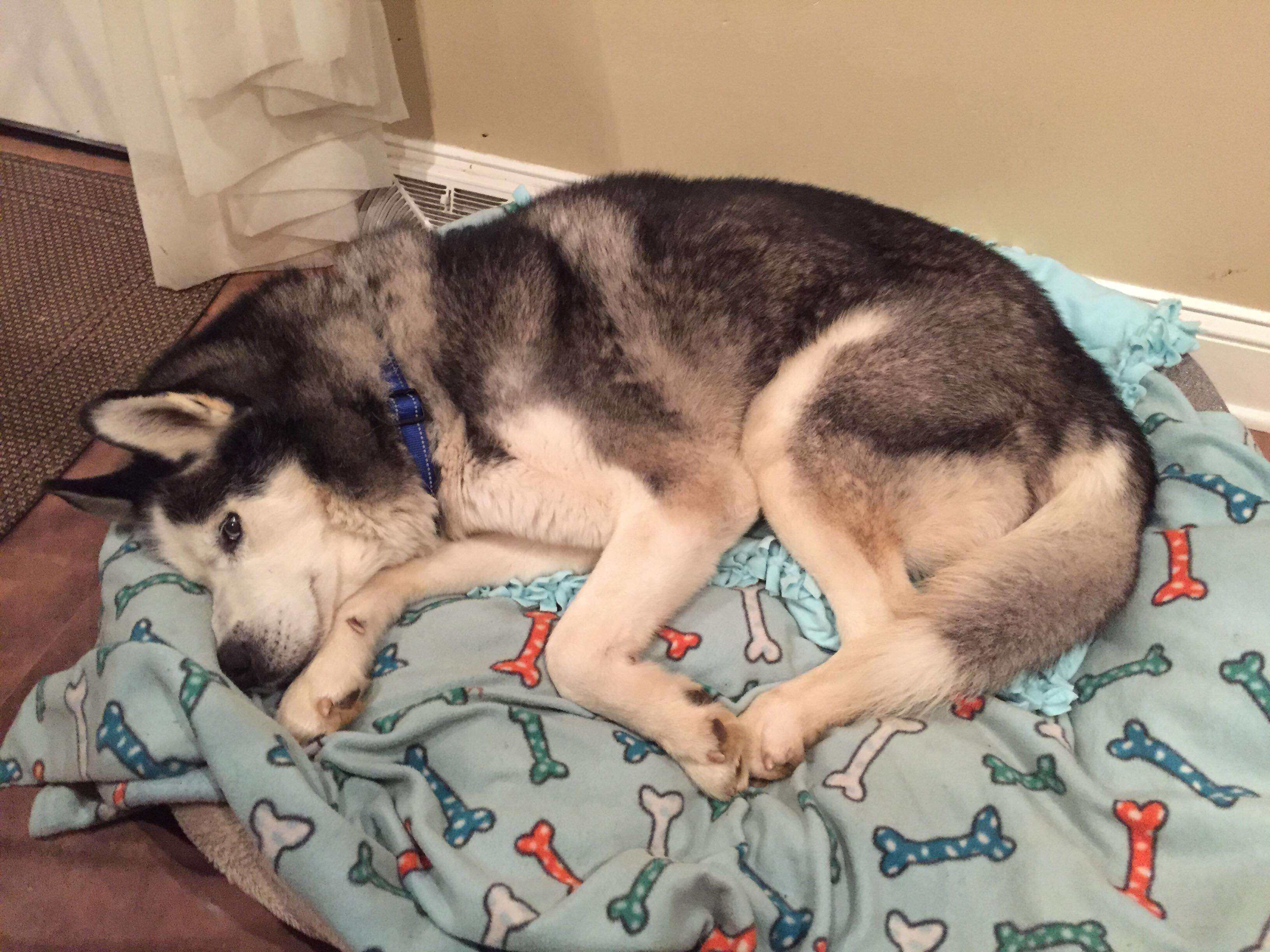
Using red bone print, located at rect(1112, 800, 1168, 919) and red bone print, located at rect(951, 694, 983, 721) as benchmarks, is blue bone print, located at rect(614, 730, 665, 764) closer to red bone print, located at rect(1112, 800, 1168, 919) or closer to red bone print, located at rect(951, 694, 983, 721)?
red bone print, located at rect(951, 694, 983, 721)

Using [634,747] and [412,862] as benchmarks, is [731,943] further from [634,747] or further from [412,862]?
[412,862]

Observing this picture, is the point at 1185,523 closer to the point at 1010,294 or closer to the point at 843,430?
the point at 1010,294

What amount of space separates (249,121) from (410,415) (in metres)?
1.66

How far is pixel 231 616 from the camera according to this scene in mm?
1831

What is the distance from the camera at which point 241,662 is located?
1.81m

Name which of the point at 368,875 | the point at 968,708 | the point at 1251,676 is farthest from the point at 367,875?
the point at 1251,676

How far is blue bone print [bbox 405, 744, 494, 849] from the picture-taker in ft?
5.39

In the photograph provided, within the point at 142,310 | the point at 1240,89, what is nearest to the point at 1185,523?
the point at 1240,89

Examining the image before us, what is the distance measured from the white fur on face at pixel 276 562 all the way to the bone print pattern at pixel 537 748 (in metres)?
0.54

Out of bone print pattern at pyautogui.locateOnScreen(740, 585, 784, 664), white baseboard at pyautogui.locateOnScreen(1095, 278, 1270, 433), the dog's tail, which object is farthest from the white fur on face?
white baseboard at pyautogui.locateOnScreen(1095, 278, 1270, 433)

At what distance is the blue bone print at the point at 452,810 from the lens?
164 centimetres

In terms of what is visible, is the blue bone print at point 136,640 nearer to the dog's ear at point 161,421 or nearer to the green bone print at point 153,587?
the green bone print at point 153,587

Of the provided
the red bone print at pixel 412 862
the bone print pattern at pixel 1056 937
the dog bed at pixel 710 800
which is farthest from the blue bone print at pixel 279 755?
the bone print pattern at pixel 1056 937

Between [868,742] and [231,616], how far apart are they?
1.48 meters
